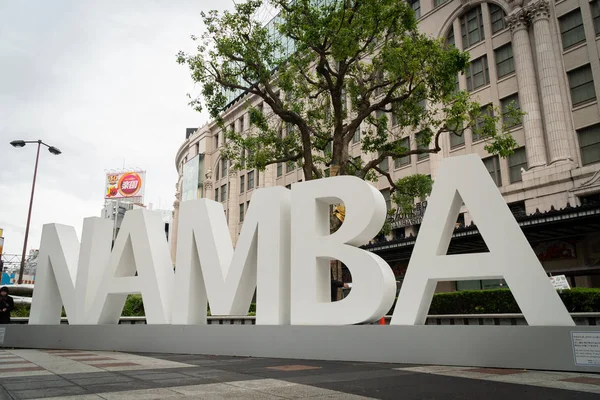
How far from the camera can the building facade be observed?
2220 cm

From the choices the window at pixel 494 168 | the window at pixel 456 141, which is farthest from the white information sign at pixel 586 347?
the window at pixel 456 141

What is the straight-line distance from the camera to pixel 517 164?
26281 millimetres

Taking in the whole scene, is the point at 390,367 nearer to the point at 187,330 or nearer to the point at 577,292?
the point at 187,330

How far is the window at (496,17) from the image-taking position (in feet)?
93.4

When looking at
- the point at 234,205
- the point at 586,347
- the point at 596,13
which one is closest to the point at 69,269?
the point at 586,347

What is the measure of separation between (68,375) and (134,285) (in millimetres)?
5125

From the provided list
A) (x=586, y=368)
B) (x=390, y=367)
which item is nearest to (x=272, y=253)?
(x=390, y=367)

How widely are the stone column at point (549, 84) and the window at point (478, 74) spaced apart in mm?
3489

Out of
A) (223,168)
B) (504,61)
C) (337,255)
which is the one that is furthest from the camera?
(223,168)

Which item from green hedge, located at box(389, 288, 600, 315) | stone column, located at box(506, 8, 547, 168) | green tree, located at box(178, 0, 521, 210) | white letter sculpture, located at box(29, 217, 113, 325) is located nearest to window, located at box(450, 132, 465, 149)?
stone column, located at box(506, 8, 547, 168)

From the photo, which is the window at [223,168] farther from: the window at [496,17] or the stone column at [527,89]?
the stone column at [527,89]

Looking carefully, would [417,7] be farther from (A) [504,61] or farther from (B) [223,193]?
(B) [223,193]

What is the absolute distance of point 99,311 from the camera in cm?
1247

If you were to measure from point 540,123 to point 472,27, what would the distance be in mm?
8929
